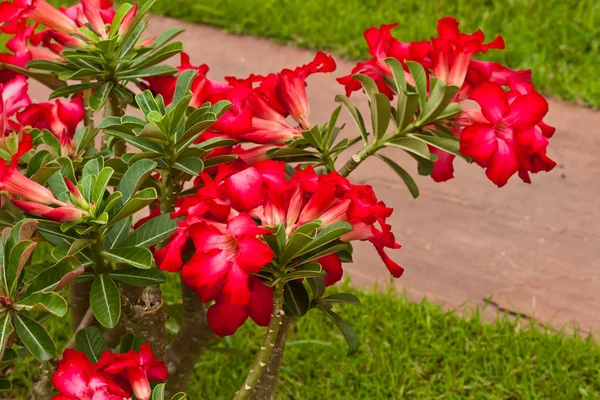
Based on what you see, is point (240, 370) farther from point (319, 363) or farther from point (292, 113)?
point (292, 113)

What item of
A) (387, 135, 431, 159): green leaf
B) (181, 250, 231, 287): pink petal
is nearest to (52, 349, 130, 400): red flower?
(181, 250, 231, 287): pink petal

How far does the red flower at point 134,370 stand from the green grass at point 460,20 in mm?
2808

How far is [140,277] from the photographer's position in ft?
4.49

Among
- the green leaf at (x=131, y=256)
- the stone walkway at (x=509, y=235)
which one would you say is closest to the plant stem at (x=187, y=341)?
the green leaf at (x=131, y=256)

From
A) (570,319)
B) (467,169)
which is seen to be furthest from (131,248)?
(467,169)

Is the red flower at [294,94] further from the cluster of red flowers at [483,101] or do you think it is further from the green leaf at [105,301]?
the green leaf at [105,301]

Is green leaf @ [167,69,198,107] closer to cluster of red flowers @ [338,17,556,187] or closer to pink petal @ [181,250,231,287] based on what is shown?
cluster of red flowers @ [338,17,556,187]

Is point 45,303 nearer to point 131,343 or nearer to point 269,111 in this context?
point 131,343

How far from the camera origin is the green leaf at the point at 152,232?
4.43 ft

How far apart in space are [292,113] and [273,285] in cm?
32

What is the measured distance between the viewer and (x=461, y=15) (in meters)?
4.21

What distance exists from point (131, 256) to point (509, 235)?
6.62ft

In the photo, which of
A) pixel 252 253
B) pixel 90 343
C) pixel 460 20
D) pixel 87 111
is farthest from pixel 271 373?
pixel 460 20

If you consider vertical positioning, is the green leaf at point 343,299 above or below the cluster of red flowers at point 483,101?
below
